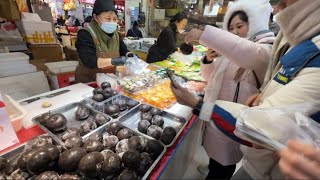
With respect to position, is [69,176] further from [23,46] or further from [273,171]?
[23,46]

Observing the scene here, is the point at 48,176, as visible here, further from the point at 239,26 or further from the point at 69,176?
the point at 239,26

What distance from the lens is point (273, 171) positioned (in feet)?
3.45

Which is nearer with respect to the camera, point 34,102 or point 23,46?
point 34,102

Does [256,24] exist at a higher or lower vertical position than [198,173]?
higher

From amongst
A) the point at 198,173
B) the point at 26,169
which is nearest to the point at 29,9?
the point at 26,169

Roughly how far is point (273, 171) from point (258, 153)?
0.12 m

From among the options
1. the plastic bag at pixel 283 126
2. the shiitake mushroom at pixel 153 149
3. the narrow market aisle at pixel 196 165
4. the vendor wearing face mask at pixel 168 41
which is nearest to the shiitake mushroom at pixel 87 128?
the shiitake mushroom at pixel 153 149

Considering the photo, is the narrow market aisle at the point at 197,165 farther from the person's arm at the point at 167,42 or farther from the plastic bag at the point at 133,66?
the person's arm at the point at 167,42

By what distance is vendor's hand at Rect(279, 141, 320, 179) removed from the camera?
471 mm

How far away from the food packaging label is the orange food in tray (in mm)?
1022

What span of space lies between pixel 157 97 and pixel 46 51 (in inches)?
158

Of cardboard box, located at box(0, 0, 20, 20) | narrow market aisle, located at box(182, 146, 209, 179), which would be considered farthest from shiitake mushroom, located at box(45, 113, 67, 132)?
cardboard box, located at box(0, 0, 20, 20)

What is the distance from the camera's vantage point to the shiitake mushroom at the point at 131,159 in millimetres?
912

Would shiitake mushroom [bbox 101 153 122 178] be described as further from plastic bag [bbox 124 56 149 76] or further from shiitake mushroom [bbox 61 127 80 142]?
plastic bag [bbox 124 56 149 76]
